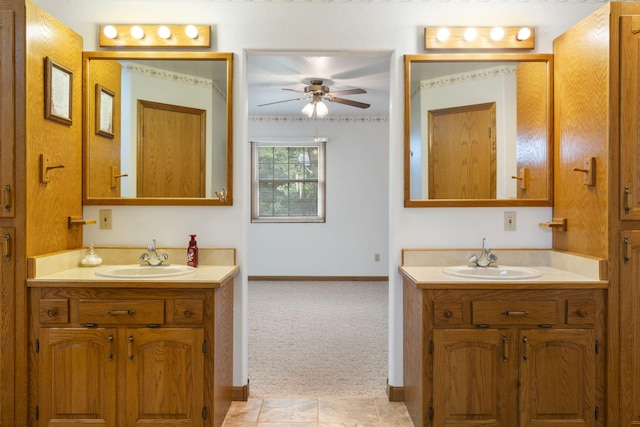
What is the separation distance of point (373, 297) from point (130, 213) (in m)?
3.54

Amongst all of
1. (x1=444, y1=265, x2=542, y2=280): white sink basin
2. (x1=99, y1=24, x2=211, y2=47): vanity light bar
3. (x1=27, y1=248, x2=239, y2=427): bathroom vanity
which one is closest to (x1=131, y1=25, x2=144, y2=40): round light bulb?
(x1=99, y1=24, x2=211, y2=47): vanity light bar

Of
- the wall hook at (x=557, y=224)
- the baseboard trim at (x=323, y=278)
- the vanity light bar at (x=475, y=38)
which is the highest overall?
the vanity light bar at (x=475, y=38)

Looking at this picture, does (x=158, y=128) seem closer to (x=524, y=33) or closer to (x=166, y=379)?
(x=166, y=379)

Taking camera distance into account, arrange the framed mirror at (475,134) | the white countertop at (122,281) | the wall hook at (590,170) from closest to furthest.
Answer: the white countertop at (122,281) < the wall hook at (590,170) < the framed mirror at (475,134)

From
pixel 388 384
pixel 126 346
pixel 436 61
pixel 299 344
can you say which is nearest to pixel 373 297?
pixel 299 344

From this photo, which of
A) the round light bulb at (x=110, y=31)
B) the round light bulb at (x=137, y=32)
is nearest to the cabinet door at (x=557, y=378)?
the round light bulb at (x=137, y=32)

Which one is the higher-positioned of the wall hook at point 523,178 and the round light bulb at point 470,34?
the round light bulb at point 470,34

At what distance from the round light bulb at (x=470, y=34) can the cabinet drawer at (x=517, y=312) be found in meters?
1.44

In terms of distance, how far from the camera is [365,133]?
6684mm

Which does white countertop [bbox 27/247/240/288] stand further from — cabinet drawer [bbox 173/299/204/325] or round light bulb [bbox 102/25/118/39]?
→ round light bulb [bbox 102/25/118/39]

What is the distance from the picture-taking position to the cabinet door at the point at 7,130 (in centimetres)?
208

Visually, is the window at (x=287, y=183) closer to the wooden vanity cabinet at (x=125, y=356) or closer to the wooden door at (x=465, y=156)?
the wooden door at (x=465, y=156)

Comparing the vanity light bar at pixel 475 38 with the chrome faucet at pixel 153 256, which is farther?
the vanity light bar at pixel 475 38

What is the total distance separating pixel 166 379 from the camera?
2100 millimetres
